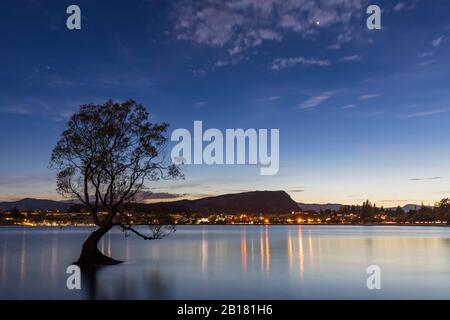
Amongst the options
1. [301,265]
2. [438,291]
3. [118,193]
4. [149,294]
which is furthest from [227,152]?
[301,265]

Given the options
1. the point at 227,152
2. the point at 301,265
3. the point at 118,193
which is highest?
the point at 227,152

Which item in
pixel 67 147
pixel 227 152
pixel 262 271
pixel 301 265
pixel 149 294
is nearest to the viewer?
pixel 149 294

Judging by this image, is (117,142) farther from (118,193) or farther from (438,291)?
(438,291)

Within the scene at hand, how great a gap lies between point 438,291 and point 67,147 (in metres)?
28.0

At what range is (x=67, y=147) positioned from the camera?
35.7m

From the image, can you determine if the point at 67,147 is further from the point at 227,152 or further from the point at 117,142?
the point at 227,152

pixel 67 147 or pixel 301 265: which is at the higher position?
pixel 67 147

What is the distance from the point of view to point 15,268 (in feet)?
142
